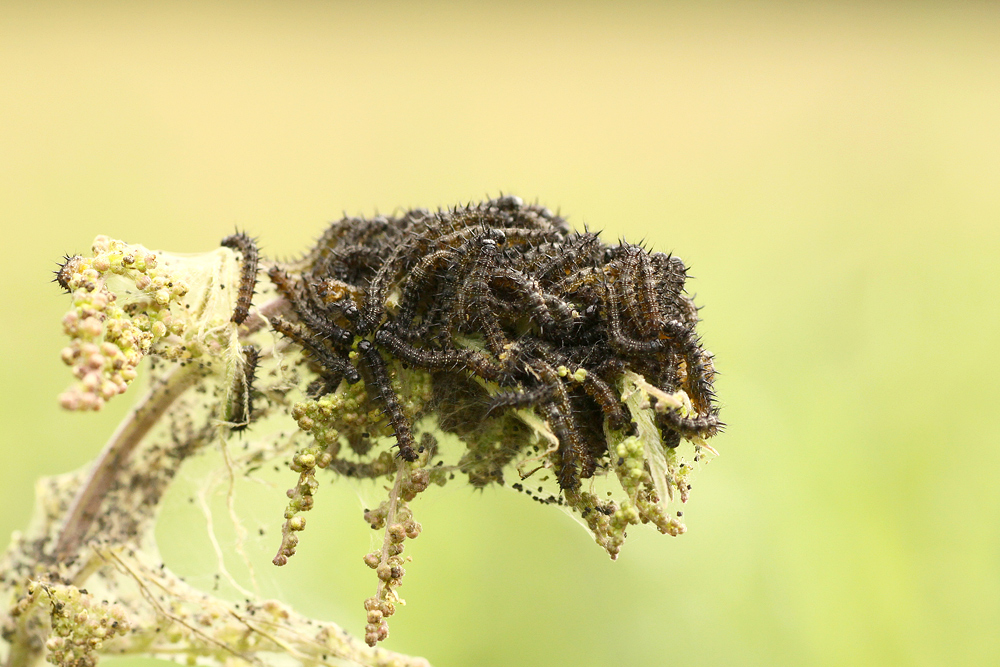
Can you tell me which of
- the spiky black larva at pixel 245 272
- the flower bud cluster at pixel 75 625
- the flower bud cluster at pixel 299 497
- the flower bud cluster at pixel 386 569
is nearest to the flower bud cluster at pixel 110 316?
the spiky black larva at pixel 245 272

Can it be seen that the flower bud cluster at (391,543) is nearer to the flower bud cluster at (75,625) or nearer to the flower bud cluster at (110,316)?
the flower bud cluster at (110,316)

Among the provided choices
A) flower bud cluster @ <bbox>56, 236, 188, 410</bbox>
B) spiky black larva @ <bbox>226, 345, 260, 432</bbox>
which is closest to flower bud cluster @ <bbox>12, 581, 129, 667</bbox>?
spiky black larva @ <bbox>226, 345, 260, 432</bbox>

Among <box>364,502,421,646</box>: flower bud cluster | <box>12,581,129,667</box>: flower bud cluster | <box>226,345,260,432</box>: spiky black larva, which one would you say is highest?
<box>226,345,260,432</box>: spiky black larva

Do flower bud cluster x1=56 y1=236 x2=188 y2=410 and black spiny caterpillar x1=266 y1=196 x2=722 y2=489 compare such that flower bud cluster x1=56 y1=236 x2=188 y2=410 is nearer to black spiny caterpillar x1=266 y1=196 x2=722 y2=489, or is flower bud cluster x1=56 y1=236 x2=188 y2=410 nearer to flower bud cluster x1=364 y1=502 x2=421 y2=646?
black spiny caterpillar x1=266 y1=196 x2=722 y2=489

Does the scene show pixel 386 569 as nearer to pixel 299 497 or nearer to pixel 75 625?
pixel 299 497

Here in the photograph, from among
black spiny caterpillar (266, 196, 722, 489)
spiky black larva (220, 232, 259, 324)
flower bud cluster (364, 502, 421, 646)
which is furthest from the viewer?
spiky black larva (220, 232, 259, 324)

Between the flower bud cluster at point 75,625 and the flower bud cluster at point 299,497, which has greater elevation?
the flower bud cluster at point 299,497

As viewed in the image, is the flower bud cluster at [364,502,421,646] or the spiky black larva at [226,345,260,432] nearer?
the flower bud cluster at [364,502,421,646]
